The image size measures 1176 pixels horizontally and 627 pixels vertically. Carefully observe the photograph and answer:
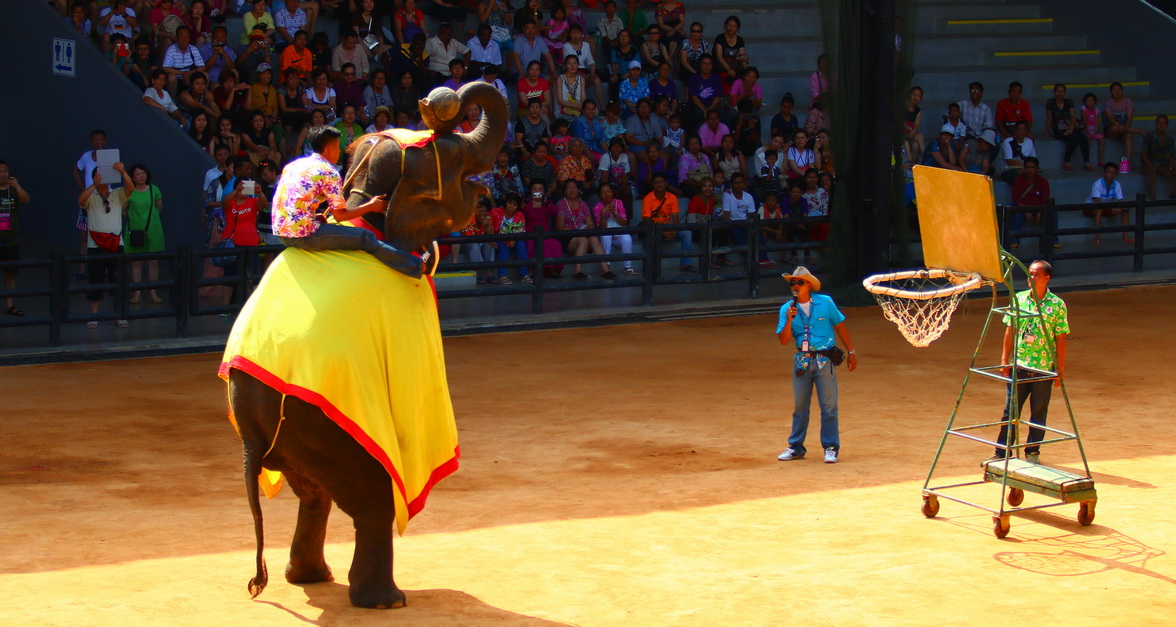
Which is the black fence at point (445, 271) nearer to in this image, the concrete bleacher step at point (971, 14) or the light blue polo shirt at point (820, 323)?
the light blue polo shirt at point (820, 323)

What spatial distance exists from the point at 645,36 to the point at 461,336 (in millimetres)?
7229

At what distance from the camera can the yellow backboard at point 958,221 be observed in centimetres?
786

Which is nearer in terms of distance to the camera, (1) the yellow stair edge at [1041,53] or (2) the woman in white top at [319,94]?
(2) the woman in white top at [319,94]

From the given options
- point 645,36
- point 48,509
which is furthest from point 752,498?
point 645,36

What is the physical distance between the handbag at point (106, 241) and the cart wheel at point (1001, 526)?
9960 millimetres

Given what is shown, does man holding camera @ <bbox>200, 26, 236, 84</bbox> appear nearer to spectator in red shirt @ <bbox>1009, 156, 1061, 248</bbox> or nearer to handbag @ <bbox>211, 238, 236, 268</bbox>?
handbag @ <bbox>211, 238, 236, 268</bbox>

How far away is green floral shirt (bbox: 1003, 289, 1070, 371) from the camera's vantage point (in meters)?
8.94

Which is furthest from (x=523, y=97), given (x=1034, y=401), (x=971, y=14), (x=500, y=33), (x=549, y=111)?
(x=1034, y=401)

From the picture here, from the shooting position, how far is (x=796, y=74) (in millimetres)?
21828

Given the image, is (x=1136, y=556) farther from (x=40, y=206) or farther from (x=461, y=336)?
(x=40, y=206)

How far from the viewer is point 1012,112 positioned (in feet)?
69.5

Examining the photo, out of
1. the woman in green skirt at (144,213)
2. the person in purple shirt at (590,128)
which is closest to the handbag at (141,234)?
the woman in green skirt at (144,213)

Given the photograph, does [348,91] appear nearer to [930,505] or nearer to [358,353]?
[930,505]

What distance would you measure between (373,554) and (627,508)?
248 centimetres
